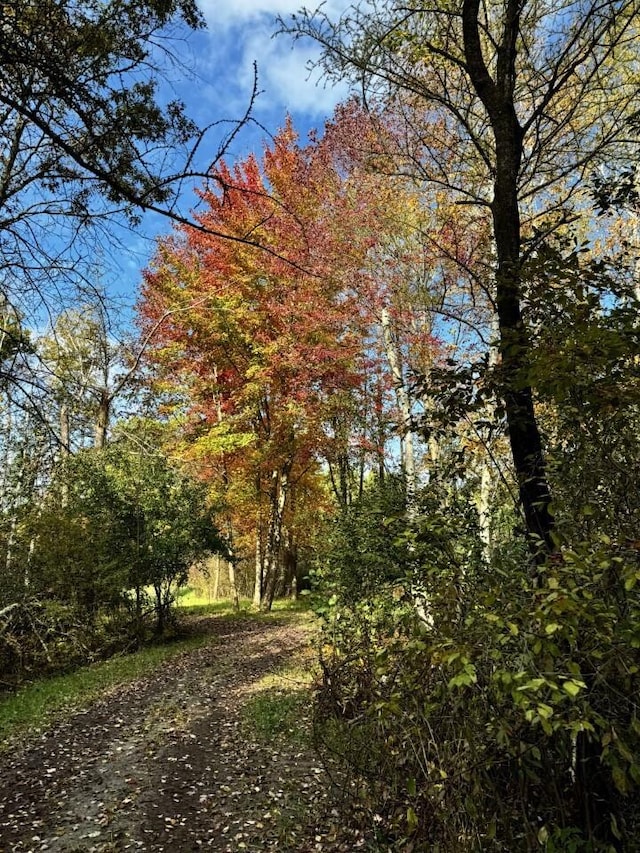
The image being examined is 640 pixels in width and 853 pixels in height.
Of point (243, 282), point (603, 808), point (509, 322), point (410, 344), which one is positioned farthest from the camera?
point (243, 282)

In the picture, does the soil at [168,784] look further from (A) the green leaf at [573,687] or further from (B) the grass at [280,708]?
(A) the green leaf at [573,687]

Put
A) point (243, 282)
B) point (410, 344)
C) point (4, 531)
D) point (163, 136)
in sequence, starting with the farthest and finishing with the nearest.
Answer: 1. point (243, 282)
2. point (410, 344)
3. point (4, 531)
4. point (163, 136)

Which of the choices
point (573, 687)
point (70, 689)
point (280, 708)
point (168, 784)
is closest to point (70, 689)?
point (70, 689)

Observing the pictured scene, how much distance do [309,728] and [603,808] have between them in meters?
4.60

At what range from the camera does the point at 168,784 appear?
5316mm

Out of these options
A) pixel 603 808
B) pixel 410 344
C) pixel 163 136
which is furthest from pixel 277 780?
pixel 410 344

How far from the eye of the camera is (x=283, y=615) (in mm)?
16734

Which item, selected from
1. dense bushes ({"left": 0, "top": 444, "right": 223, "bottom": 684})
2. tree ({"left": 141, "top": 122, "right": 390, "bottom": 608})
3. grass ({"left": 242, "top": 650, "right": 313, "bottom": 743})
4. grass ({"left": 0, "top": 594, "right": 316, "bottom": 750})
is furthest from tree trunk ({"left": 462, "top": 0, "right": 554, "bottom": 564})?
dense bushes ({"left": 0, "top": 444, "right": 223, "bottom": 684})

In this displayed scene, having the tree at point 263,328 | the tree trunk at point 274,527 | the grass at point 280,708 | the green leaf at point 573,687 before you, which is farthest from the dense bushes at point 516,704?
the tree trunk at point 274,527

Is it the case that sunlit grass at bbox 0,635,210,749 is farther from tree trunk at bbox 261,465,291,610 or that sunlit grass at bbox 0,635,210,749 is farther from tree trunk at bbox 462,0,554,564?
tree trunk at bbox 462,0,554,564

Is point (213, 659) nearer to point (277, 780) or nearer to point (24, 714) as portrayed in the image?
point (24, 714)

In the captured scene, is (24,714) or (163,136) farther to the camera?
(24,714)

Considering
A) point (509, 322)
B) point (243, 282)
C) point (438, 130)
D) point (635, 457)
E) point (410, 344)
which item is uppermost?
point (243, 282)

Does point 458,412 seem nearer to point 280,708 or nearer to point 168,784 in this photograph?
point 168,784
